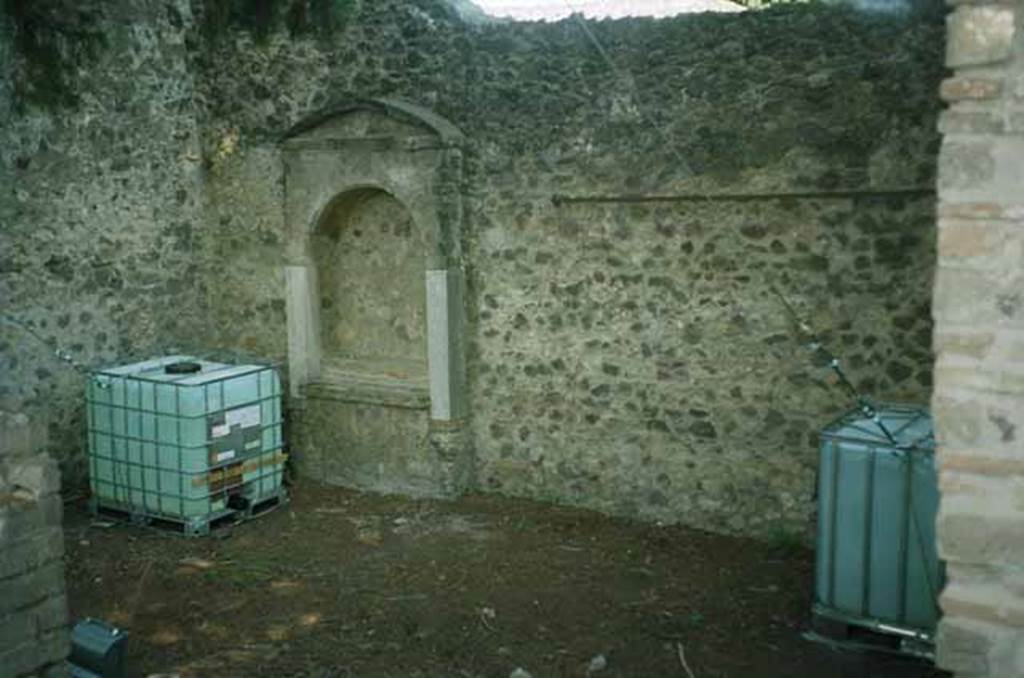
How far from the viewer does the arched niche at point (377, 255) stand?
748 centimetres

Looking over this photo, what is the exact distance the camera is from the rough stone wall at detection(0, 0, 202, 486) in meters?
7.25

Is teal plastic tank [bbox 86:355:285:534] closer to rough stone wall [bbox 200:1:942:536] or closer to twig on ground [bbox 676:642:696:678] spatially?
rough stone wall [bbox 200:1:942:536]

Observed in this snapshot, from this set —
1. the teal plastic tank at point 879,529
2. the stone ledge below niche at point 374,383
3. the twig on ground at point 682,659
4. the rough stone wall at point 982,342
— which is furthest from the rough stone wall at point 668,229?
the rough stone wall at point 982,342

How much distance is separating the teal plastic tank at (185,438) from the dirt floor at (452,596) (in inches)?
7.9

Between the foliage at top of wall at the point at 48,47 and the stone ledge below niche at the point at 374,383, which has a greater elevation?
the foliage at top of wall at the point at 48,47

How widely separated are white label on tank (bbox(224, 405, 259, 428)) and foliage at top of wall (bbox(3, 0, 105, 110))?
2.26m

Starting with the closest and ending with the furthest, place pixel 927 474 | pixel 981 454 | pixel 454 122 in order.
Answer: pixel 981 454 → pixel 927 474 → pixel 454 122

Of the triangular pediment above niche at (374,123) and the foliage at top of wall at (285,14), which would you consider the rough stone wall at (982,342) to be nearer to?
the foliage at top of wall at (285,14)

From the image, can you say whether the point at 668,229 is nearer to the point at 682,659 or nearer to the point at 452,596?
the point at 452,596

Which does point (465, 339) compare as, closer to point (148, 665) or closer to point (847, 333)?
point (847, 333)

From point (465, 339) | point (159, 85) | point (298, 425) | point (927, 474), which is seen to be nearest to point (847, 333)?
point (927, 474)

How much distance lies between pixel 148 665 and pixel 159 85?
451 centimetres

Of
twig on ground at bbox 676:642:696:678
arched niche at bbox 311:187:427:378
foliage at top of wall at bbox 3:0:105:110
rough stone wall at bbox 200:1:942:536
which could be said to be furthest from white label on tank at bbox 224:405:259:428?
twig on ground at bbox 676:642:696:678

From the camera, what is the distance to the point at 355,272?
8.29m
